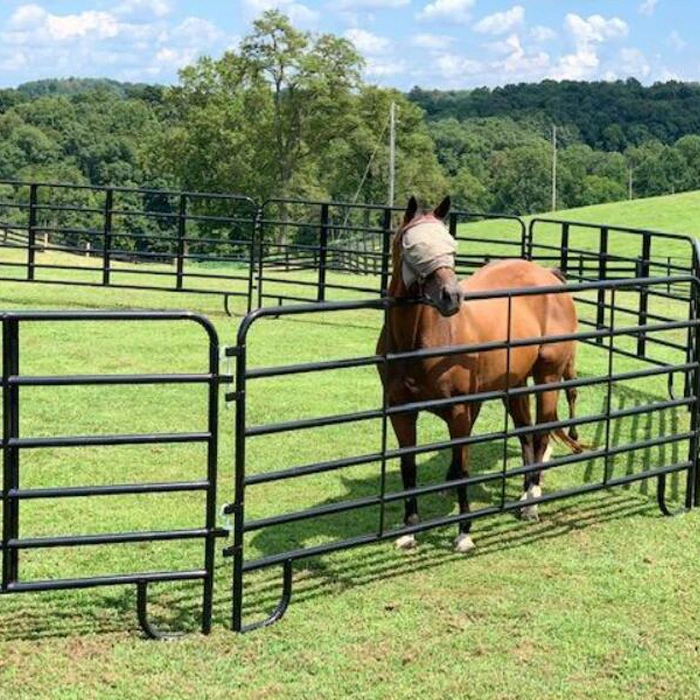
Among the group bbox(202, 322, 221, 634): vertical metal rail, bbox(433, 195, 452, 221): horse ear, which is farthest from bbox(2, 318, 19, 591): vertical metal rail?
bbox(433, 195, 452, 221): horse ear

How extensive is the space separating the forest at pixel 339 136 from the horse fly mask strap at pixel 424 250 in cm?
3868

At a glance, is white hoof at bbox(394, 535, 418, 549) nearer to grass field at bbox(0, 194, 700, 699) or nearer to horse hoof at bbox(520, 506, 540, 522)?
grass field at bbox(0, 194, 700, 699)

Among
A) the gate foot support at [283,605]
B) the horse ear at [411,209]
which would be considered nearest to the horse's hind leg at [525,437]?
the horse ear at [411,209]

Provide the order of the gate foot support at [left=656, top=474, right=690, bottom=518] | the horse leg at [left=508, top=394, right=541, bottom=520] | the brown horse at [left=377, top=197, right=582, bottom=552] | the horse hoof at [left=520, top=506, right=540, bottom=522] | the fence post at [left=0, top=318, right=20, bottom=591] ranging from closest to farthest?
the fence post at [left=0, top=318, right=20, bottom=591]
the brown horse at [left=377, top=197, right=582, bottom=552]
the horse hoof at [left=520, top=506, right=540, bottom=522]
the gate foot support at [left=656, top=474, right=690, bottom=518]
the horse leg at [left=508, top=394, right=541, bottom=520]

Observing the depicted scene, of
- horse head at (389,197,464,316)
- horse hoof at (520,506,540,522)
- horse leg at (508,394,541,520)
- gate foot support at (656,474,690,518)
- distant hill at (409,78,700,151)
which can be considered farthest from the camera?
distant hill at (409,78,700,151)

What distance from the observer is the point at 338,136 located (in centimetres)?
4734

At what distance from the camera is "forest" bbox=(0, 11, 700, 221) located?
46312 millimetres

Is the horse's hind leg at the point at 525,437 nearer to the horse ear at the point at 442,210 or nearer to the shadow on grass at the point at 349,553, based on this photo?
the shadow on grass at the point at 349,553

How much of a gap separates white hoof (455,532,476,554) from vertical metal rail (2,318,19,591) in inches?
84.6

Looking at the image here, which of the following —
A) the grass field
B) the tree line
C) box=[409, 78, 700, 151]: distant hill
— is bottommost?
the grass field

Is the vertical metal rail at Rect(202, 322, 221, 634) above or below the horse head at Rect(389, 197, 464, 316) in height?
below

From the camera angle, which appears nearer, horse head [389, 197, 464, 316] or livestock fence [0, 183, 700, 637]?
livestock fence [0, 183, 700, 637]

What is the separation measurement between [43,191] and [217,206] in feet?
69.1

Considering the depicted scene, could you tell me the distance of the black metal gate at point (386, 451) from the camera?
400cm
